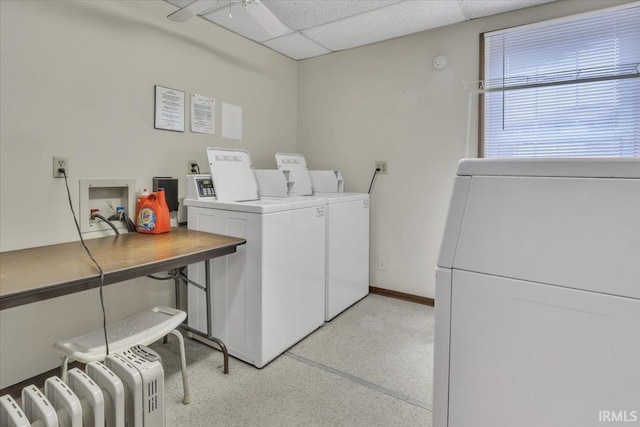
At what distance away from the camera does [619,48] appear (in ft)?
7.38

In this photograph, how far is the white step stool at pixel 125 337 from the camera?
1.45 m

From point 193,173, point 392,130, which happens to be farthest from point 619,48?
point 193,173

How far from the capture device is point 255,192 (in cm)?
260

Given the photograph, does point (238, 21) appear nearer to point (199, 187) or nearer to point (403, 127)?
point (199, 187)

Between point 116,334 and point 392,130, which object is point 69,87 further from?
point 392,130

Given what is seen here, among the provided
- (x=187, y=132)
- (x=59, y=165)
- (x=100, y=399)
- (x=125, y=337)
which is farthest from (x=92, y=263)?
(x=187, y=132)

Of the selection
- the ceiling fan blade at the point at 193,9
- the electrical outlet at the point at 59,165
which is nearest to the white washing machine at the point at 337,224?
the ceiling fan blade at the point at 193,9

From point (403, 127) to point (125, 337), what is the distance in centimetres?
258

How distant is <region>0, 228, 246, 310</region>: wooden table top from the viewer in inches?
47.0

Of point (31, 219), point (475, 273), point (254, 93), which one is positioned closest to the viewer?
point (475, 273)

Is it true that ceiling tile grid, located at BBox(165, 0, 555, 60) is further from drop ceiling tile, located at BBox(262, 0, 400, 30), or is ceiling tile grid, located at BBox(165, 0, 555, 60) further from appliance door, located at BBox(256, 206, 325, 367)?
appliance door, located at BBox(256, 206, 325, 367)

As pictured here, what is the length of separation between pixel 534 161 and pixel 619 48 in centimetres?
222

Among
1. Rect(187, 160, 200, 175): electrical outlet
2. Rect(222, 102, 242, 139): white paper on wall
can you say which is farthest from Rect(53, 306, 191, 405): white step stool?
Rect(222, 102, 242, 139): white paper on wall
